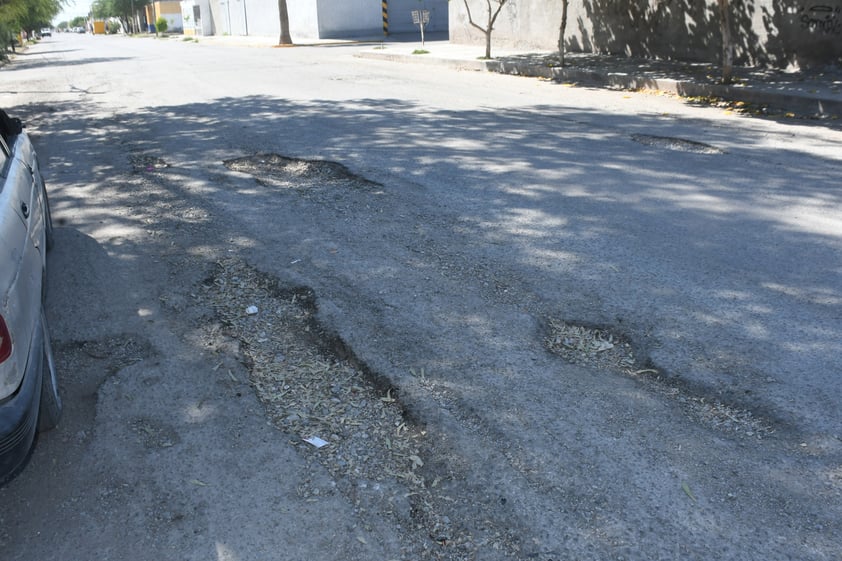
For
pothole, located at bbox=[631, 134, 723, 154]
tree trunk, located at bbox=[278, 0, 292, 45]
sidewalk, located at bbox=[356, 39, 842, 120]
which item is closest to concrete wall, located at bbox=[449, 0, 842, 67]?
sidewalk, located at bbox=[356, 39, 842, 120]

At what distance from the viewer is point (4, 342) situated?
2.41 m

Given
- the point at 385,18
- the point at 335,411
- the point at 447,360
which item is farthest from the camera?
the point at 385,18

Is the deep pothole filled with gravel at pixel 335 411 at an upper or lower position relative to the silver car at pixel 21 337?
lower

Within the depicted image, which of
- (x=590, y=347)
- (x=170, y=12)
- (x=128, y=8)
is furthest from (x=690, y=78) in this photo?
(x=128, y=8)

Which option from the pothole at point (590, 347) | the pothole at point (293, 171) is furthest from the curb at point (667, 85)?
the pothole at point (590, 347)

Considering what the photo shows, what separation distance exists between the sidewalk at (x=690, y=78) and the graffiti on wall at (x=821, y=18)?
0.73 m

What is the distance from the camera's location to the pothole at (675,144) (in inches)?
293

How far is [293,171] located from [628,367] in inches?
182

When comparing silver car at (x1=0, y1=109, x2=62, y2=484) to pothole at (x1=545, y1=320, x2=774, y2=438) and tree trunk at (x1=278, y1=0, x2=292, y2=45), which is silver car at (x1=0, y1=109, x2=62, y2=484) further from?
tree trunk at (x1=278, y1=0, x2=292, y2=45)

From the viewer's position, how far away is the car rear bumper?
7.64 ft

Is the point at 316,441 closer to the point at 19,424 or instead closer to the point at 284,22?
the point at 19,424

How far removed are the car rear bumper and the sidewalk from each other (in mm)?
10168

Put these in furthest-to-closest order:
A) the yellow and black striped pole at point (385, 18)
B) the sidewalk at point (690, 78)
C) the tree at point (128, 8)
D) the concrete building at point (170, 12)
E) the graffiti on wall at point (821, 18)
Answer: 1. the tree at point (128, 8)
2. the concrete building at point (170, 12)
3. the yellow and black striped pole at point (385, 18)
4. the graffiti on wall at point (821, 18)
5. the sidewalk at point (690, 78)

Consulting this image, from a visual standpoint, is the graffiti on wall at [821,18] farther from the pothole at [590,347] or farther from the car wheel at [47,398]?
the car wheel at [47,398]
